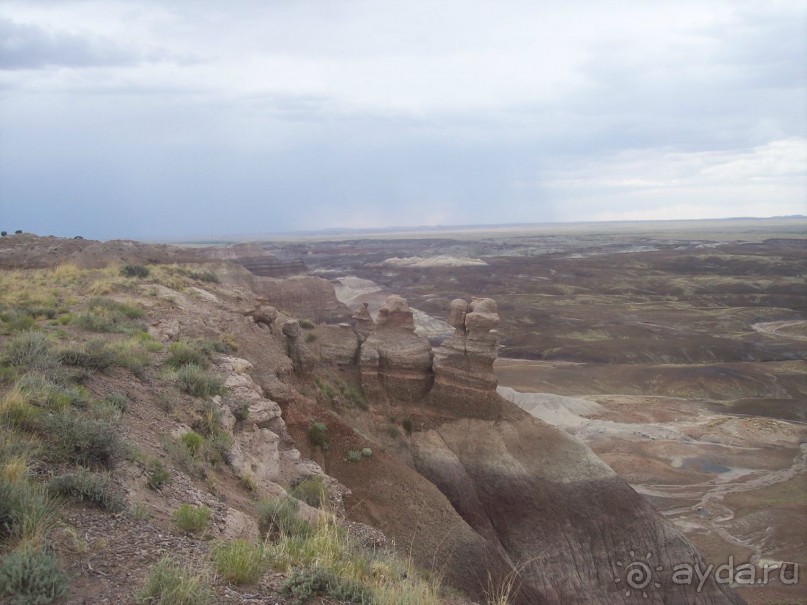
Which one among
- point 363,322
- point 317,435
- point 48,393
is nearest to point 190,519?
point 48,393

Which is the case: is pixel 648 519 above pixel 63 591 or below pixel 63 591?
below

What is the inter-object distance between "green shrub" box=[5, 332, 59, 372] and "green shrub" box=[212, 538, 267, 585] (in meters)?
5.06

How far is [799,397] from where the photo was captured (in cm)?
4266

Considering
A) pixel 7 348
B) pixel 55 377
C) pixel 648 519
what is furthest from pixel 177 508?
pixel 648 519

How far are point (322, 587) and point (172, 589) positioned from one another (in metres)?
1.37

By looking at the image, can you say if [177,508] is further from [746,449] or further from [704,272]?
[704,272]

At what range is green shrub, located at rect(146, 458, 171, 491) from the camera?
21.6 ft

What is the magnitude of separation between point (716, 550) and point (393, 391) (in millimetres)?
13948

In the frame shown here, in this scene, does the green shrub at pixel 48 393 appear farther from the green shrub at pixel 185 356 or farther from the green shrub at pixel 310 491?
the green shrub at pixel 310 491

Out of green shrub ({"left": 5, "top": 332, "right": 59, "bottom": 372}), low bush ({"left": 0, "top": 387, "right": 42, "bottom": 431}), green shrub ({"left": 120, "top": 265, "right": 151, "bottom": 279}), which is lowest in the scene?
low bush ({"left": 0, "top": 387, "right": 42, "bottom": 431})

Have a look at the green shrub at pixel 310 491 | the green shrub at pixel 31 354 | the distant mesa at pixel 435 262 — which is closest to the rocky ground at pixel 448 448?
the green shrub at pixel 310 491

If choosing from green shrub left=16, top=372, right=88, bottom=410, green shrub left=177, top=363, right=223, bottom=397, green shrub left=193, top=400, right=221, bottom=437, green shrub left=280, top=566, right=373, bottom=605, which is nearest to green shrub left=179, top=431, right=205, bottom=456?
green shrub left=193, top=400, right=221, bottom=437

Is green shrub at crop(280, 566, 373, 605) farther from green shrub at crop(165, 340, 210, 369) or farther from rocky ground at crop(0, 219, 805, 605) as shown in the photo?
green shrub at crop(165, 340, 210, 369)

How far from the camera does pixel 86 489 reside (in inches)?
220
